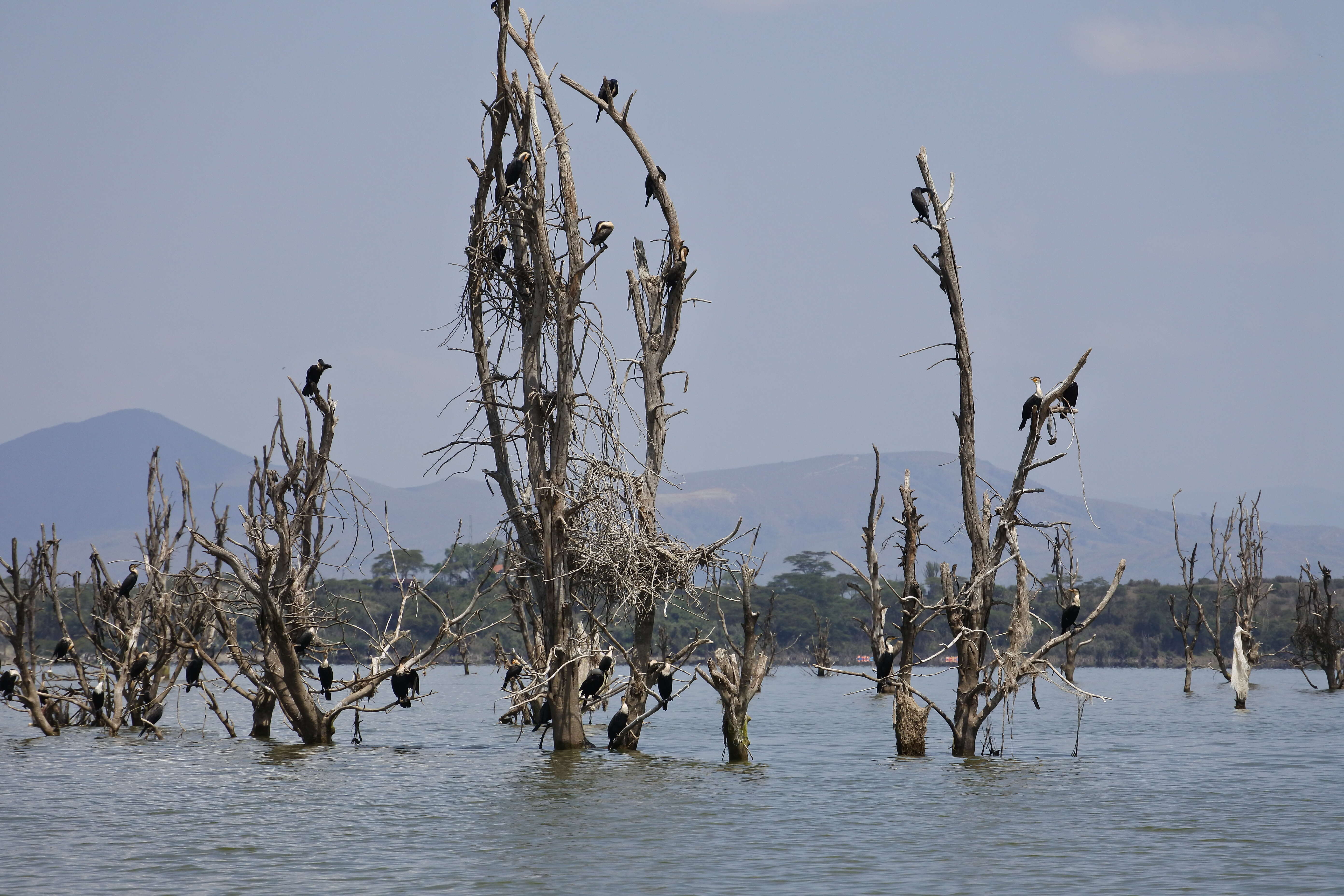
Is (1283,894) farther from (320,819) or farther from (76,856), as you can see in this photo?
(76,856)

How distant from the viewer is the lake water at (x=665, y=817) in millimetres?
10477

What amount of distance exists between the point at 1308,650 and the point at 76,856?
5172 centimetres

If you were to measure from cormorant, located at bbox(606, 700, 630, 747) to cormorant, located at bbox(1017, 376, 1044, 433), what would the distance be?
610 cm

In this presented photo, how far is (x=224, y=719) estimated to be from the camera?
20594 mm

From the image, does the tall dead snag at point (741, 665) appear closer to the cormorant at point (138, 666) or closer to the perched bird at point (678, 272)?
the perched bird at point (678, 272)

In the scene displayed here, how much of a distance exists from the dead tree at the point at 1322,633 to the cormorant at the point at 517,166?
26.3 metres

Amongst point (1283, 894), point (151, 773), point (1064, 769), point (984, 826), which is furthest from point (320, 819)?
point (1064, 769)

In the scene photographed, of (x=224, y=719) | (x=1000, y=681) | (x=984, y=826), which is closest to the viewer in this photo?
(x=984, y=826)

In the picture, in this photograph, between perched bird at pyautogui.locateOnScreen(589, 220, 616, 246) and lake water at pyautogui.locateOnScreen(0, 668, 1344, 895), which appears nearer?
lake water at pyautogui.locateOnScreen(0, 668, 1344, 895)

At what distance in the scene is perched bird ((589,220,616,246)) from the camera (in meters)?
15.6

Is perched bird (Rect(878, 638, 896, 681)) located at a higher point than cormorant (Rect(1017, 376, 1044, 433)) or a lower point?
lower

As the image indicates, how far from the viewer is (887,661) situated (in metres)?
18.6

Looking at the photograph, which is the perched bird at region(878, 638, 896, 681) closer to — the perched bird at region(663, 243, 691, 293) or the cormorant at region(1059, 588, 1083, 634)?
the cormorant at region(1059, 588, 1083, 634)

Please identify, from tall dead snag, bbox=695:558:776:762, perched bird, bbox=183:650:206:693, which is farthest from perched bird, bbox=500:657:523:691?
tall dead snag, bbox=695:558:776:762
